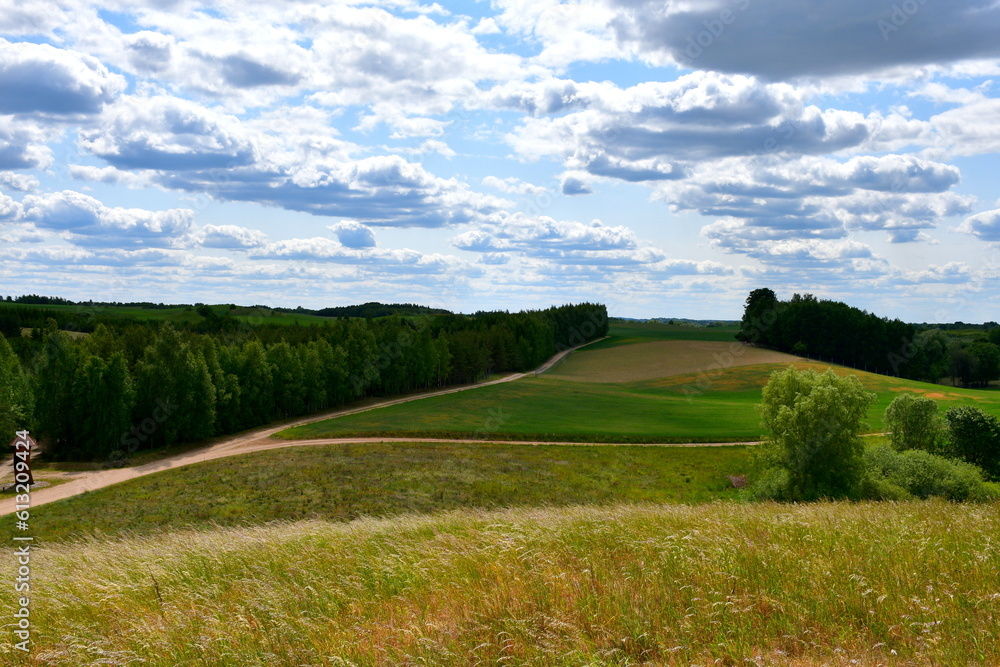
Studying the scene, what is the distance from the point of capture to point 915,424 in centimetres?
4534

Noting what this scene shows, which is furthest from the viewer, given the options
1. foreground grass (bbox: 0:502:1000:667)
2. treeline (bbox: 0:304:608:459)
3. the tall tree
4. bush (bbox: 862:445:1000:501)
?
treeline (bbox: 0:304:608:459)

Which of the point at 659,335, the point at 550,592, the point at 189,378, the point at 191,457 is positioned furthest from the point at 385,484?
the point at 659,335

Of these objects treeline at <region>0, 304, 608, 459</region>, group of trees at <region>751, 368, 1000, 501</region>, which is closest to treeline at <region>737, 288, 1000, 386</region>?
treeline at <region>0, 304, 608, 459</region>

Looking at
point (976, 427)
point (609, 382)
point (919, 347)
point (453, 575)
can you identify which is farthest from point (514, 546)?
point (919, 347)

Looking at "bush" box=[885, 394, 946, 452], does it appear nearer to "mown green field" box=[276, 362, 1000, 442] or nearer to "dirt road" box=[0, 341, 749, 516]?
"mown green field" box=[276, 362, 1000, 442]

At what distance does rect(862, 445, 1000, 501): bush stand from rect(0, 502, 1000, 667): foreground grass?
92.9 ft

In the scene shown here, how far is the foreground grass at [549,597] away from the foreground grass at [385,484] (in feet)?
63.9

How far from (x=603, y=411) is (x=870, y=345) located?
8180 centimetres

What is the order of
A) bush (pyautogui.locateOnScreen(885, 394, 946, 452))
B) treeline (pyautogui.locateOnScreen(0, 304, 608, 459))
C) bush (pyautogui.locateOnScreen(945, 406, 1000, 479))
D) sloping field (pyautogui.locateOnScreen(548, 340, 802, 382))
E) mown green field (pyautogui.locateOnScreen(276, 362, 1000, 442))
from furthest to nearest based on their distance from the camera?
sloping field (pyautogui.locateOnScreen(548, 340, 802, 382)) → mown green field (pyautogui.locateOnScreen(276, 362, 1000, 442)) → treeline (pyautogui.locateOnScreen(0, 304, 608, 459)) → bush (pyautogui.locateOnScreen(885, 394, 946, 452)) → bush (pyautogui.locateOnScreen(945, 406, 1000, 479))

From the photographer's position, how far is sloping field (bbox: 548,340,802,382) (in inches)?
4353

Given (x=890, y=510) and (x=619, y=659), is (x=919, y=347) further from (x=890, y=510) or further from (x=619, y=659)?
(x=619, y=659)

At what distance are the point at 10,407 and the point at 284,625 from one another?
62.9 meters

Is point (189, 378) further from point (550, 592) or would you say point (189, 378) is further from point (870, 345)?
point (870, 345)

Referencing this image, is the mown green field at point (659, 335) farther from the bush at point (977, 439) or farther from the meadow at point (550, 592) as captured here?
the meadow at point (550, 592)
